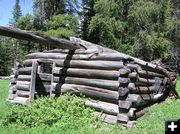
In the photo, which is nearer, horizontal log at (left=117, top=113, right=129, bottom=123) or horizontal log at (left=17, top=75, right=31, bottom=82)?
horizontal log at (left=117, top=113, right=129, bottom=123)

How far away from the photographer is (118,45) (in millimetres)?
37531

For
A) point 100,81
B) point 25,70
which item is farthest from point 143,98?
point 25,70

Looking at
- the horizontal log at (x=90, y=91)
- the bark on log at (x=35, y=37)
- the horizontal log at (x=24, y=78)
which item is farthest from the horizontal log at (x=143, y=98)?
the horizontal log at (x=24, y=78)

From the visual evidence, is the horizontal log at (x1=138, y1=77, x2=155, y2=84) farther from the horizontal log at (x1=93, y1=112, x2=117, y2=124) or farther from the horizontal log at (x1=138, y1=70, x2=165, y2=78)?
the horizontal log at (x1=93, y1=112, x2=117, y2=124)

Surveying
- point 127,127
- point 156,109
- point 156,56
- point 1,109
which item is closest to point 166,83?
point 156,109

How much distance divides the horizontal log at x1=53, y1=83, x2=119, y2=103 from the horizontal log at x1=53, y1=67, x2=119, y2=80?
0.43 m

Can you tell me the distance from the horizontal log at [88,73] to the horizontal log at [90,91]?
428 mm

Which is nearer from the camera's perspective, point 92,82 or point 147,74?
point 92,82

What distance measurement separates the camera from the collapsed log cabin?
10750 millimetres

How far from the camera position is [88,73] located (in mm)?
12078

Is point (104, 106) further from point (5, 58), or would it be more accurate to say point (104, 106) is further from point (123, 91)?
point (5, 58)

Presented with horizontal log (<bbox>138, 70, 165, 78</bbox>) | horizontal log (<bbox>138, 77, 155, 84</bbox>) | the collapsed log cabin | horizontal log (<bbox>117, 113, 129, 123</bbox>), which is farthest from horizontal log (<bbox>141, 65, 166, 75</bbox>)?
horizontal log (<bbox>117, 113, 129, 123</bbox>)

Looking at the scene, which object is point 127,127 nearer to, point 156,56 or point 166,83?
point 166,83

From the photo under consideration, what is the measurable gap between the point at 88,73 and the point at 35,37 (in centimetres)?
232
